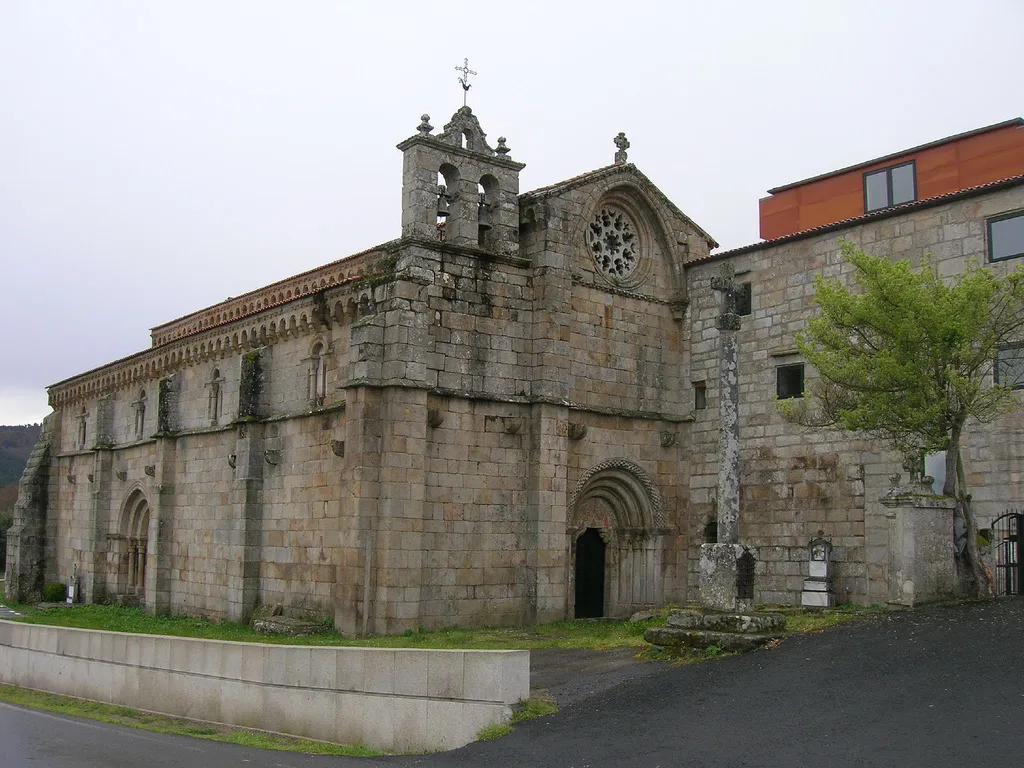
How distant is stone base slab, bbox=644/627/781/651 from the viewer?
1441 cm

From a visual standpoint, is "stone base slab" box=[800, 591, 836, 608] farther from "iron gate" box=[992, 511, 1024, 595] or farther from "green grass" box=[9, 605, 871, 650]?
"iron gate" box=[992, 511, 1024, 595]

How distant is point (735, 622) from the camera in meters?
14.9

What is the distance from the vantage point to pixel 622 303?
24703 mm

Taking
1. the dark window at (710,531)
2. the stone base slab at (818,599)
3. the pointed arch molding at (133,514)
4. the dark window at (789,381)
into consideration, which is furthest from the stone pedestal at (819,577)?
the pointed arch molding at (133,514)

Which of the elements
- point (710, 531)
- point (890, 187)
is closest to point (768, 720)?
point (710, 531)

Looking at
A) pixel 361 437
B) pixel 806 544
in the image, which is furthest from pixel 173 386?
pixel 806 544

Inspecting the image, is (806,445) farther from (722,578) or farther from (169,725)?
(169,725)

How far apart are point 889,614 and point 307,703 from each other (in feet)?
28.0

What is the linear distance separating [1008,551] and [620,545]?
828 cm

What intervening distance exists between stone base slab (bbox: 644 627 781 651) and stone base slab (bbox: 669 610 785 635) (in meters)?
0.12

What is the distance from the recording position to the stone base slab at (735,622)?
1488cm

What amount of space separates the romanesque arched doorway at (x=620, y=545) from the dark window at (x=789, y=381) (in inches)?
140

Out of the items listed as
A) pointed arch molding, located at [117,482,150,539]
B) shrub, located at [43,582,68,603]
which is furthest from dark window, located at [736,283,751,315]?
shrub, located at [43,582,68,603]

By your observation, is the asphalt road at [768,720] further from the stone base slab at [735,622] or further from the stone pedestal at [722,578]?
the stone pedestal at [722,578]
